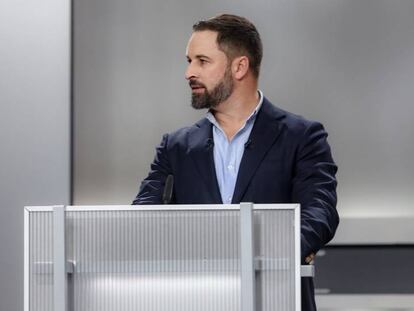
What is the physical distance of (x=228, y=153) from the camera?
7.56 ft

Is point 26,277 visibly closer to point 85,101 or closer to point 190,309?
point 190,309

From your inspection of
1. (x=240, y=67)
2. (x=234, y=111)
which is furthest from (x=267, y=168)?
(x=240, y=67)

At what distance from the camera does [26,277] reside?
1717 millimetres

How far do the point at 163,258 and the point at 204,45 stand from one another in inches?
30.7

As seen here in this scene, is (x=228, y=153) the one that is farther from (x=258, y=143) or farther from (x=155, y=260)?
(x=155, y=260)

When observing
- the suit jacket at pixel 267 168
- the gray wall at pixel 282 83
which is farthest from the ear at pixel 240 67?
the gray wall at pixel 282 83

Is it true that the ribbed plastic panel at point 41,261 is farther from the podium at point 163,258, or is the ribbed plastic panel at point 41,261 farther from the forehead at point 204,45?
the forehead at point 204,45

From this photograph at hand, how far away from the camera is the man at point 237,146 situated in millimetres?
2236

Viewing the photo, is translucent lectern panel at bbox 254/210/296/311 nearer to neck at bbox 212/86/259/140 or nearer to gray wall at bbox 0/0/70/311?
neck at bbox 212/86/259/140

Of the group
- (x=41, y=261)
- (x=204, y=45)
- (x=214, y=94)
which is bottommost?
(x=41, y=261)

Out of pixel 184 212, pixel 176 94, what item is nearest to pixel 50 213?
pixel 184 212

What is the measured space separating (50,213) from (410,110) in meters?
2.25

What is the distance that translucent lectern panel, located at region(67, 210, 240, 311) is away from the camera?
66.9 inches

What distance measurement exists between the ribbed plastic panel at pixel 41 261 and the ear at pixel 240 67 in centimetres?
81
